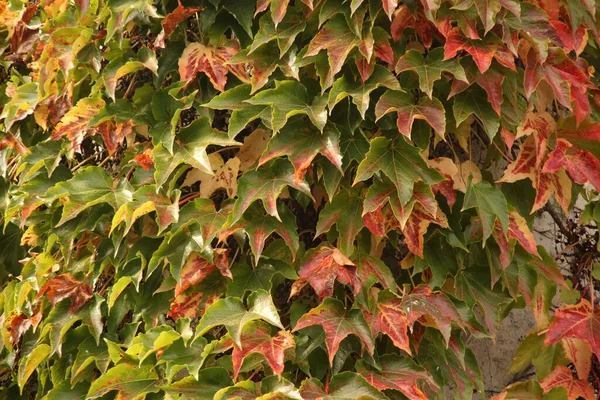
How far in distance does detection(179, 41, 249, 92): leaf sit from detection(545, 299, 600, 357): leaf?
85 centimetres

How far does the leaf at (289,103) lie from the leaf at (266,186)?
0.32 feet

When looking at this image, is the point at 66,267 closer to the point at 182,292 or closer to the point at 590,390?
the point at 182,292

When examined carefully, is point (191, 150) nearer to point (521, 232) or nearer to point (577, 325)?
point (521, 232)

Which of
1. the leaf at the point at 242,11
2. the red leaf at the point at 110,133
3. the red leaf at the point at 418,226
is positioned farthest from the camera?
the red leaf at the point at 110,133

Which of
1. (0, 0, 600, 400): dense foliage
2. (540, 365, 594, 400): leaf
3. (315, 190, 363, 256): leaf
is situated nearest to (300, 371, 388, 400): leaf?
(0, 0, 600, 400): dense foliage

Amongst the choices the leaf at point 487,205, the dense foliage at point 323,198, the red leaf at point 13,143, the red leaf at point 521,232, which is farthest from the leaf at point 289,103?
the red leaf at point 13,143

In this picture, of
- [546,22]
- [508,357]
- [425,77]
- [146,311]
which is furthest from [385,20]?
[508,357]

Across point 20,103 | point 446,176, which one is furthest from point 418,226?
point 20,103

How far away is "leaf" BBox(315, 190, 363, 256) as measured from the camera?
5.46 feet

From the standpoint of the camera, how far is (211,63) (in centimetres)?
180

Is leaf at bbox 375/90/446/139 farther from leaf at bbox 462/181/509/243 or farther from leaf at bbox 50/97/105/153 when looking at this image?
leaf at bbox 50/97/105/153

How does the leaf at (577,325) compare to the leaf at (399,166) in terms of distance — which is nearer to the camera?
the leaf at (399,166)

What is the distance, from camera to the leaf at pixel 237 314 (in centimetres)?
156

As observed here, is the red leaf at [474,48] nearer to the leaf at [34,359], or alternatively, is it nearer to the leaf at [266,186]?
the leaf at [266,186]
